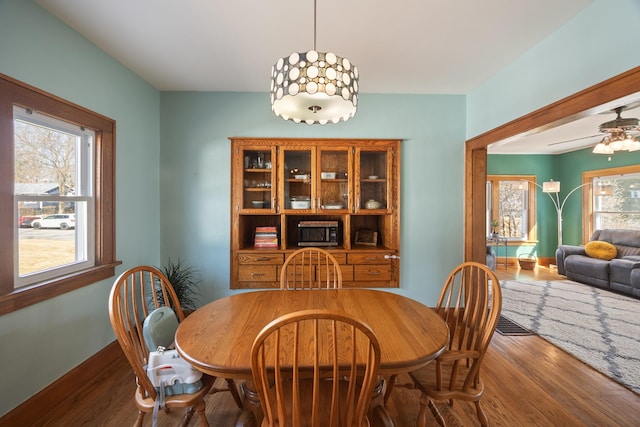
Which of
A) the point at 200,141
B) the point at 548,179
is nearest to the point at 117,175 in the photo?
the point at 200,141

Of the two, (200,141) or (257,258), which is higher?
(200,141)

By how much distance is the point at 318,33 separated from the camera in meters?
2.05

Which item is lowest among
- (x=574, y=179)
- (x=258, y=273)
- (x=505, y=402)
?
(x=505, y=402)

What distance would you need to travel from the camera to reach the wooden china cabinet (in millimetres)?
3004

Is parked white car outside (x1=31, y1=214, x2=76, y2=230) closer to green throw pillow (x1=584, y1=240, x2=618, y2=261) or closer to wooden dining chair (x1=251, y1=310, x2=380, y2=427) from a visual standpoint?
wooden dining chair (x1=251, y1=310, x2=380, y2=427)

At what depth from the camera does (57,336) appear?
74.6 inches

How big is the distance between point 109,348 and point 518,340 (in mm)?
3694

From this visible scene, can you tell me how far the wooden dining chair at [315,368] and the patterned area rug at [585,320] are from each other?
2.36m

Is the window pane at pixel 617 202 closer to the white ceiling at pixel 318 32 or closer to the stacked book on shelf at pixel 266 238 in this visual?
the white ceiling at pixel 318 32

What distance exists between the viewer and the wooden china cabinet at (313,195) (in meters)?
3.00

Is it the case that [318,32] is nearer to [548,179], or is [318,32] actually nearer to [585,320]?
[585,320]

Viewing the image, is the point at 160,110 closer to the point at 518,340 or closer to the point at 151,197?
the point at 151,197

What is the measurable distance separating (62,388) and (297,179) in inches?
95.7

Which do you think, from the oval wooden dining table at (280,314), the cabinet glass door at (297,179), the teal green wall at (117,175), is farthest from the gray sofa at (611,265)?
the teal green wall at (117,175)
